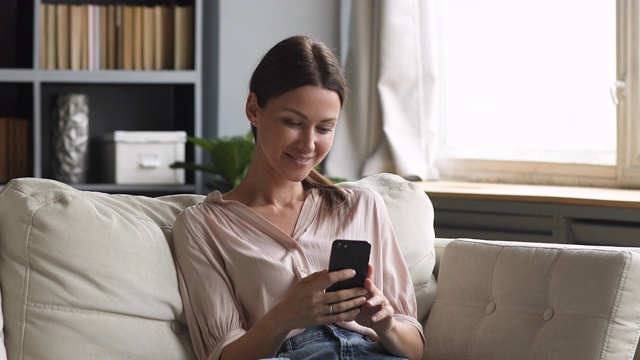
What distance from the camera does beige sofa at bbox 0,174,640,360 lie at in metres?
1.80

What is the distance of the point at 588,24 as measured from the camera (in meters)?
3.56

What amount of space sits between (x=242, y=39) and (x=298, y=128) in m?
2.21

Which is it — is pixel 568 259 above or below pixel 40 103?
below

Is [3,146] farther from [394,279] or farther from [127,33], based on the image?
[394,279]

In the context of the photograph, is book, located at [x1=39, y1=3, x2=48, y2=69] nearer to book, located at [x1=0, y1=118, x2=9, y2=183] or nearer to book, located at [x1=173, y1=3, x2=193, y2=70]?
book, located at [x1=0, y1=118, x2=9, y2=183]

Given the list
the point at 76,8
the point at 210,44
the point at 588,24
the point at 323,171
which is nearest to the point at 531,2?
the point at 588,24

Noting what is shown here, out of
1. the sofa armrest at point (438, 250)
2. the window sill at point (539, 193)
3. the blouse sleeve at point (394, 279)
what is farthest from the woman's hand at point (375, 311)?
the window sill at point (539, 193)

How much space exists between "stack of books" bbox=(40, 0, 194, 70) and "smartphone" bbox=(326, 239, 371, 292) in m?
2.41

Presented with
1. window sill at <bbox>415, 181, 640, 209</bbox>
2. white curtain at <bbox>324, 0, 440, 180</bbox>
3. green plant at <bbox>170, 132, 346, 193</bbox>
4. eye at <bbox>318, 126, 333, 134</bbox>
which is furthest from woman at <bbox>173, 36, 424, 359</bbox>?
white curtain at <bbox>324, 0, 440, 180</bbox>

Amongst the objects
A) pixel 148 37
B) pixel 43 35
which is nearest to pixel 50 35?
pixel 43 35

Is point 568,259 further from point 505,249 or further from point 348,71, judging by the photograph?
point 348,71

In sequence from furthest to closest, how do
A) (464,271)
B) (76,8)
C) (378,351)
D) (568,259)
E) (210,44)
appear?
(210,44)
(76,8)
(464,271)
(568,259)
(378,351)

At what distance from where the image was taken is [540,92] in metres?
3.72

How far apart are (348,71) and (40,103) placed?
122 centimetres
